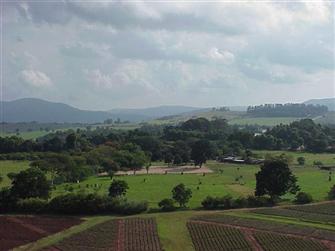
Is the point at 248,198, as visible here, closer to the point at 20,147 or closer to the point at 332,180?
the point at 332,180

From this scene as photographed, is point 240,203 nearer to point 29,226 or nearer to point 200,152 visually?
point 29,226

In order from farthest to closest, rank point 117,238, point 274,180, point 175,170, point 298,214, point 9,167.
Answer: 1. point 9,167
2. point 175,170
3. point 274,180
4. point 298,214
5. point 117,238

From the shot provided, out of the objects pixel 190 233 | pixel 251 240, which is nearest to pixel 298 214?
pixel 251 240

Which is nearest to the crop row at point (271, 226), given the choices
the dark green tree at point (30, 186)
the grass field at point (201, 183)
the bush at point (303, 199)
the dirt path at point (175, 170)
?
the grass field at point (201, 183)

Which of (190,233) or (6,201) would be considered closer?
(190,233)

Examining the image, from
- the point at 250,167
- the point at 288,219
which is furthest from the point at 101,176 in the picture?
the point at 288,219

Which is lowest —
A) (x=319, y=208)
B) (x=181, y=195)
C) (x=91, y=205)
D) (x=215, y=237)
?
(x=215, y=237)
